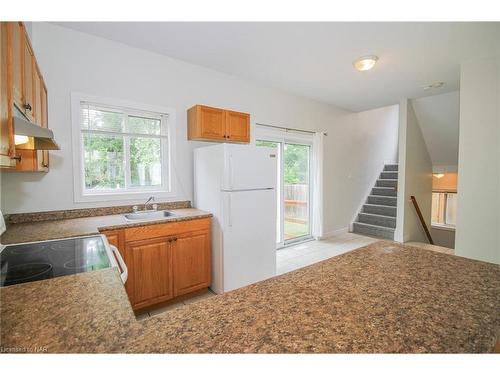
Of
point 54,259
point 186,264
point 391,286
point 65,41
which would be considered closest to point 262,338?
point 391,286

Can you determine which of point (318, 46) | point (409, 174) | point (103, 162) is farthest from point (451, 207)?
point (103, 162)

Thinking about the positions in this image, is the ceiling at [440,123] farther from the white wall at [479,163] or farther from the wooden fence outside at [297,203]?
the wooden fence outside at [297,203]

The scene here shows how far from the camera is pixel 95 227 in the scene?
6.41 ft

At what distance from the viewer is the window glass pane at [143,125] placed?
2.80m

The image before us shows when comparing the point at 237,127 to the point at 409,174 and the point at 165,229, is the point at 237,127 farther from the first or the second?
the point at 409,174

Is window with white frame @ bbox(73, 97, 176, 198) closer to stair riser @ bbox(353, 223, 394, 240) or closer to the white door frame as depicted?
the white door frame

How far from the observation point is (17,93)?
1276mm

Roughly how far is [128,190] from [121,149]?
1.59 feet

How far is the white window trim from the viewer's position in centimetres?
240

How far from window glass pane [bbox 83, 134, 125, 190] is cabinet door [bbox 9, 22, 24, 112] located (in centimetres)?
121

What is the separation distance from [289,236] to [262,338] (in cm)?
411

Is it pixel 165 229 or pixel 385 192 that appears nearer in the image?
pixel 165 229

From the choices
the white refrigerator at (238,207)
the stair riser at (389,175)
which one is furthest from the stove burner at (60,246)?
the stair riser at (389,175)
